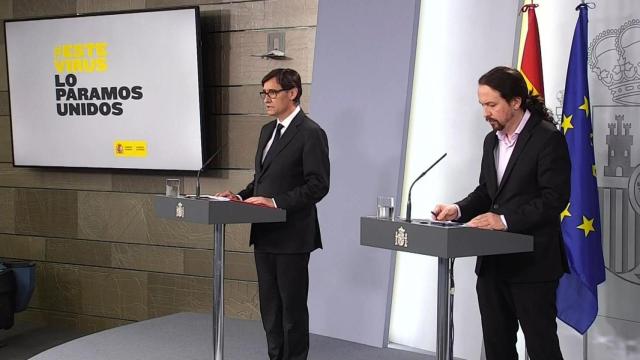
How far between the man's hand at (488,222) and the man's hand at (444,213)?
0.24 metres

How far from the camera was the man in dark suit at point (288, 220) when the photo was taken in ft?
11.5

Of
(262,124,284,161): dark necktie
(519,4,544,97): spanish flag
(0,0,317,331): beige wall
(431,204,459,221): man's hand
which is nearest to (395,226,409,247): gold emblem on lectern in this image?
(431,204,459,221): man's hand

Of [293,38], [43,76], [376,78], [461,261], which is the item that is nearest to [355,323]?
[461,261]

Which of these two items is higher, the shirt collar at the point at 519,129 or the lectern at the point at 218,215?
the shirt collar at the point at 519,129

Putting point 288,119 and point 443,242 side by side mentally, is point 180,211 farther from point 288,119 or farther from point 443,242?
point 443,242

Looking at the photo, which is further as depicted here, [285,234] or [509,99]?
[285,234]

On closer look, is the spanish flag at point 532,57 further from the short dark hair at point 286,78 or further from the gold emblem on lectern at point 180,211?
the gold emblem on lectern at point 180,211

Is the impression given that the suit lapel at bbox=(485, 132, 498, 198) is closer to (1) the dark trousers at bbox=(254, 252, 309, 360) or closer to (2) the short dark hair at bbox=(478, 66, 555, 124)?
(2) the short dark hair at bbox=(478, 66, 555, 124)

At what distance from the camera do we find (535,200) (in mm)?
2607

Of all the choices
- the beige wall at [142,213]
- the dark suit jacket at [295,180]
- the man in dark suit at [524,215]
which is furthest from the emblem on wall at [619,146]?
the beige wall at [142,213]

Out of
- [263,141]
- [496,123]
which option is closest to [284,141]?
[263,141]

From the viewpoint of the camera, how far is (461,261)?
4.42 metres

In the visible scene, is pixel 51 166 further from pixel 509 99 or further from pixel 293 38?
pixel 509 99

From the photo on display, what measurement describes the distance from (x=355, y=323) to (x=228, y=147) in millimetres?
1528
